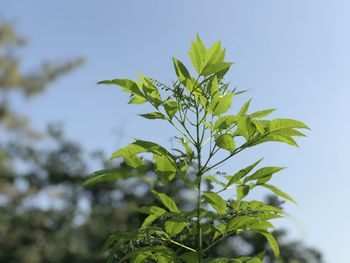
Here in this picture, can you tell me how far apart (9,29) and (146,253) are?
24.7 m

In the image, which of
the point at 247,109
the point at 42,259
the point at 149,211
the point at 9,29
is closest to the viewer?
the point at 149,211

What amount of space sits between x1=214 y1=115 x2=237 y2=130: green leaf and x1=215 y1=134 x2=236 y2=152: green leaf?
→ 0.20ft

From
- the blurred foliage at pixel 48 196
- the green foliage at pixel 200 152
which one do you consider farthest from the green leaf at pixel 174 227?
the blurred foliage at pixel 48 196

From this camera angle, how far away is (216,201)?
146 centimetres

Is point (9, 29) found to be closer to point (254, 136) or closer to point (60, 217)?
point (60, 217)

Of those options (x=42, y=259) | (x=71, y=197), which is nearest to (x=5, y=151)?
(x=71, y=197)

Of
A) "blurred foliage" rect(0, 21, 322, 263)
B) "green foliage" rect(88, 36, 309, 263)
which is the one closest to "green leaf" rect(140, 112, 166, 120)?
"green foliage" rect(88, 36, 309, 263)

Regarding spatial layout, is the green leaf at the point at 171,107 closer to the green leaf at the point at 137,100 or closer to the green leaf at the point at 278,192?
the green leaf at the point at 137,100

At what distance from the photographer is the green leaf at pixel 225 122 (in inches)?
61.4

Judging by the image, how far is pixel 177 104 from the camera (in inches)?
63.3

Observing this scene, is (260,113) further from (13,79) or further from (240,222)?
(13,79)

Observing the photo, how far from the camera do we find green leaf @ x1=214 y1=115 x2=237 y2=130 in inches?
61.4

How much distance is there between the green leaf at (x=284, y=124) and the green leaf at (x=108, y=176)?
0.54 meters

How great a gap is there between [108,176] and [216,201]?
38 centimetres
